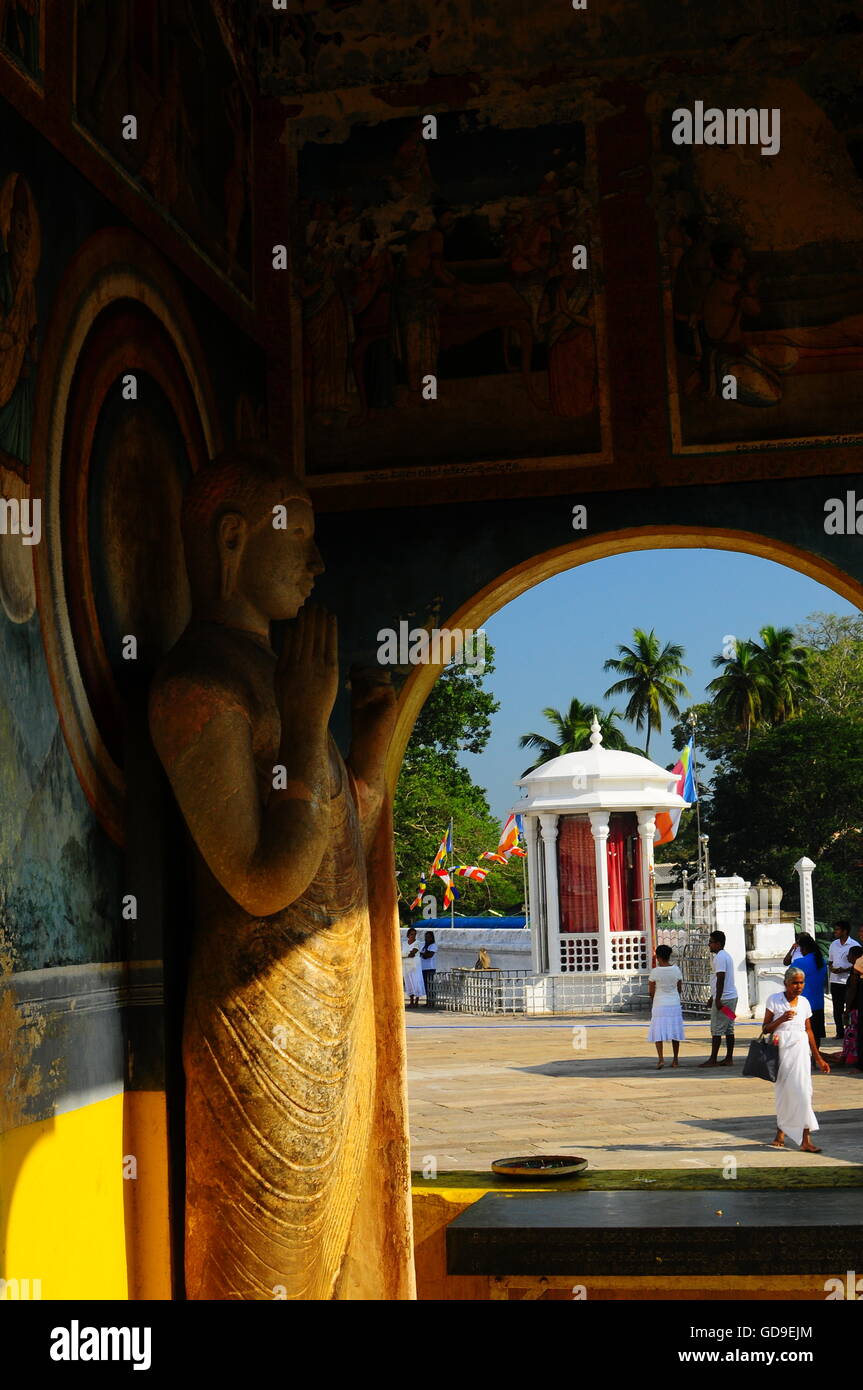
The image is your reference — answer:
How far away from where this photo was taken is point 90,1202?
412 cm

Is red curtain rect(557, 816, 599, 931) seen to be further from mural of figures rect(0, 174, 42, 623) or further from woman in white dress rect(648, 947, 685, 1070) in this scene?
mural of figures rect(0, 174, 42, 623)

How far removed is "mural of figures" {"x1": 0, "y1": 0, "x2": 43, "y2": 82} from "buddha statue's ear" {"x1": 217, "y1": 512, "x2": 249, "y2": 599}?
4.49 feet

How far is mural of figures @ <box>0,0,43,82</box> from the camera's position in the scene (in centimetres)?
411

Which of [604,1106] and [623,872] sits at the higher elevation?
[623,872]

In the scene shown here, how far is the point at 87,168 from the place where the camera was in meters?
4.63

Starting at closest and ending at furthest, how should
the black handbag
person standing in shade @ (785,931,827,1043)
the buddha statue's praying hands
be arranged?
the buddha statue's praying hands
the black handbag
person standing in shade @ (785,931,827,1043)

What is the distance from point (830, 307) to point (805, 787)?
3271cm

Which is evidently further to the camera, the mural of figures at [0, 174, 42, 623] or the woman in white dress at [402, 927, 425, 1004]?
the woman in white dress at [402, 927, 425, 1004]

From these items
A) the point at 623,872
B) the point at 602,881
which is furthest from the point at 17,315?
the point at 623,872

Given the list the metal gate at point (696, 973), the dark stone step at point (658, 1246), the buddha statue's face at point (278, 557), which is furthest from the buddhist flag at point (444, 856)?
the buddha statue's face at point (278, 557)

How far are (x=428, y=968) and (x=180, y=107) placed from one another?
22357mm

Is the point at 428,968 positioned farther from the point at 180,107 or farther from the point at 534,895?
the point at 180,107
